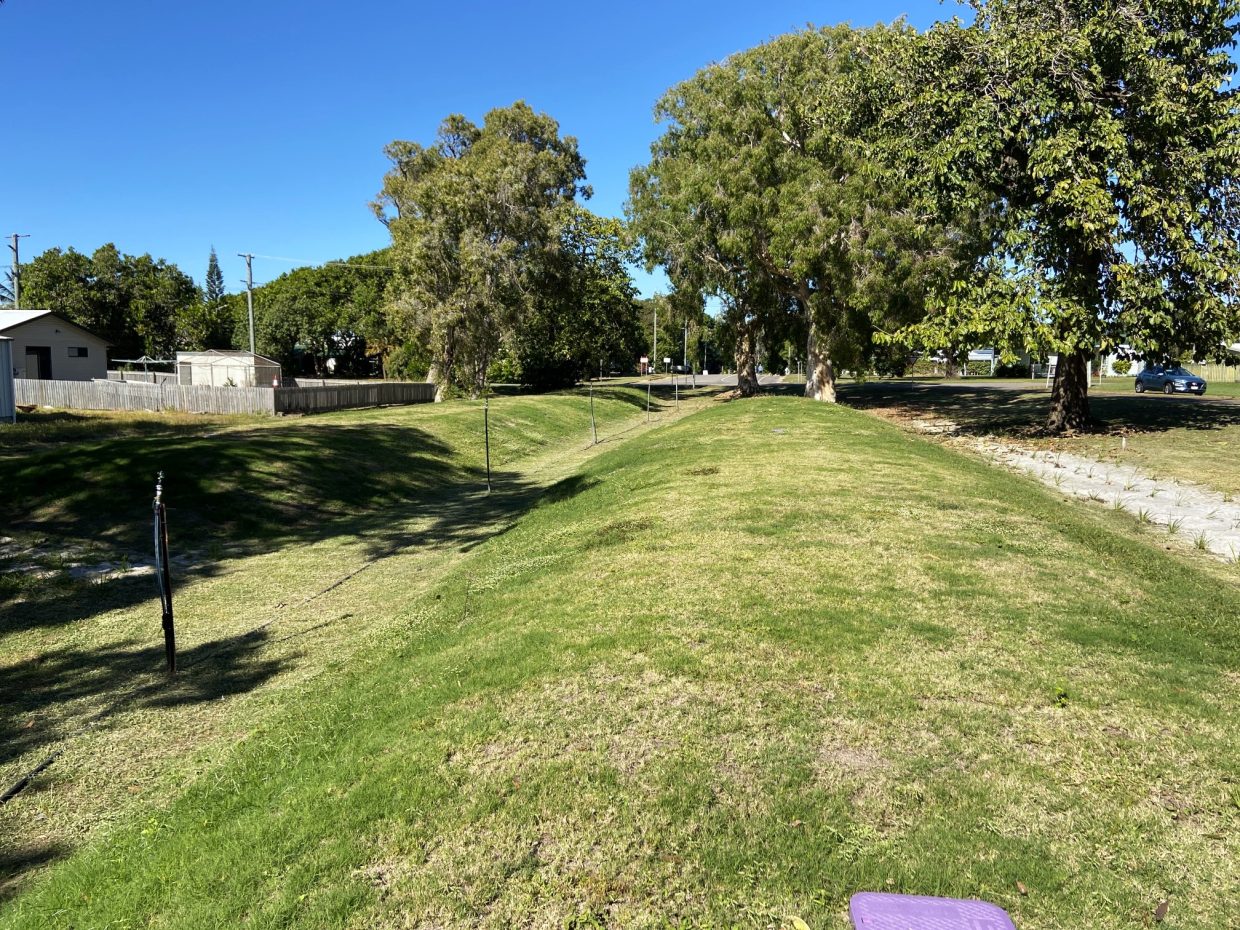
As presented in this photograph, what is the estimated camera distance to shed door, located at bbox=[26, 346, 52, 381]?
4231 cm

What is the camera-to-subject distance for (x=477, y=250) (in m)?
38.1

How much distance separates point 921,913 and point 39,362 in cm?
5266

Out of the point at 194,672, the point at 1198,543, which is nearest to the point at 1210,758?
the point at 1198,543

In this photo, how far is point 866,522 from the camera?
380 inches

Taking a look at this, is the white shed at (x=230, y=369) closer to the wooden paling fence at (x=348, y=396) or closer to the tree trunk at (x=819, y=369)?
the wooden paling fence at (x=348, y=396)

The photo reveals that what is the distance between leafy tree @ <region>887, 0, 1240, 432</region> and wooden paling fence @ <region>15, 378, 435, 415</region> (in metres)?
26.2

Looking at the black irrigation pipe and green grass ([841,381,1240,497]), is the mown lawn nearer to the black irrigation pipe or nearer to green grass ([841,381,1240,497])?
the black irrigation pipe

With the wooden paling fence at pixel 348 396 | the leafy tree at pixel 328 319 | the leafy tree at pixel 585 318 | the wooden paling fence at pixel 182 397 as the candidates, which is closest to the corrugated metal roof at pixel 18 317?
the wooden paling fence at pixel 182 397

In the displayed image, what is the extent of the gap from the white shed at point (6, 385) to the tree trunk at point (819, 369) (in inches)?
1215

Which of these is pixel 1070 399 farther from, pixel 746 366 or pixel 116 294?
pixel 116 294

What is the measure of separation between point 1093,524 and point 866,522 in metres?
3.90

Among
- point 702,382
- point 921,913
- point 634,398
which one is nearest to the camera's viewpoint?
point 921,913

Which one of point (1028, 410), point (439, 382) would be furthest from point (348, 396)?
point (1028, 410)

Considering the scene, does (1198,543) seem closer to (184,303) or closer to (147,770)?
(147,770)
